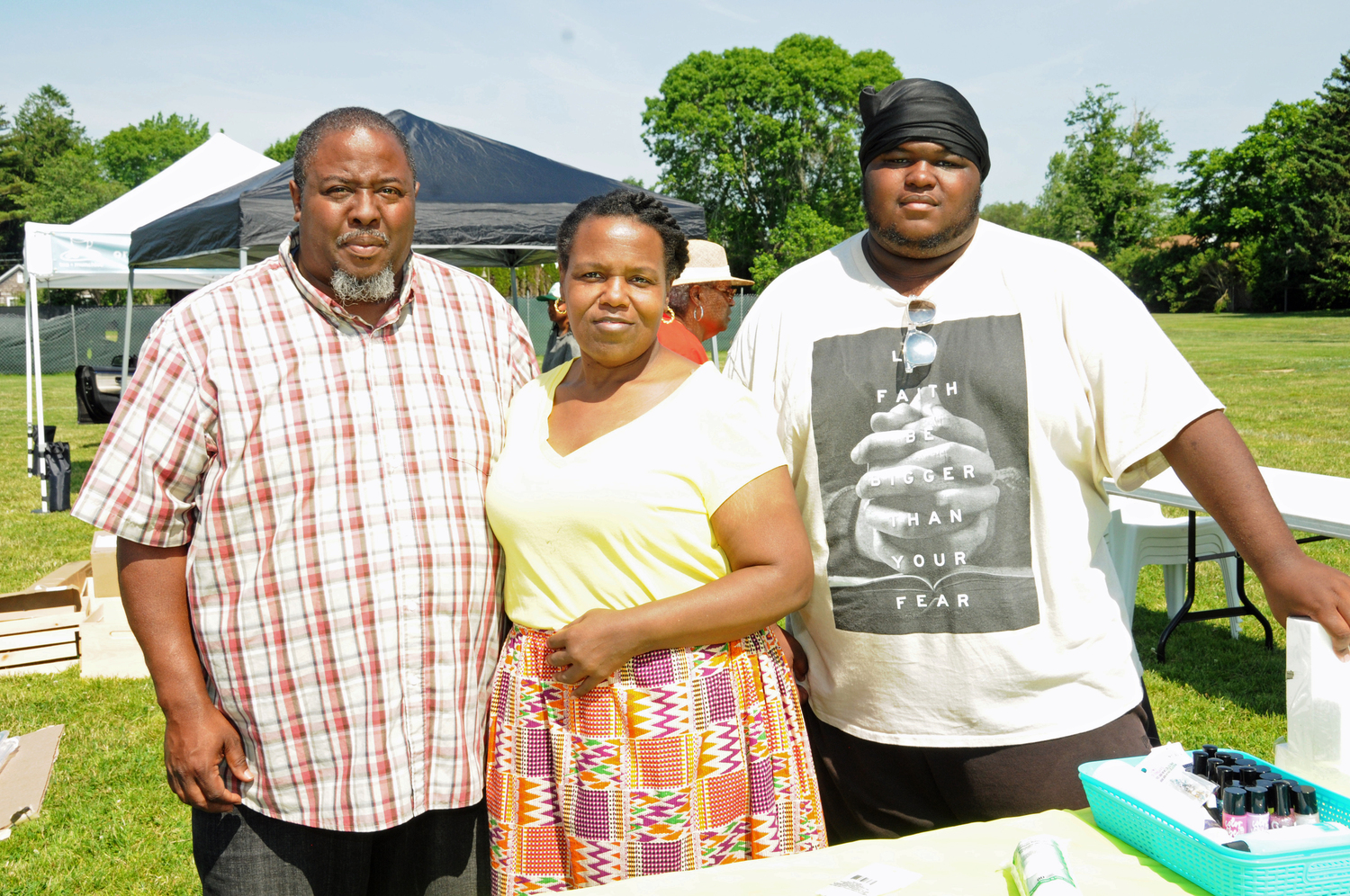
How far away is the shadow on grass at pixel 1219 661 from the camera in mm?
4910

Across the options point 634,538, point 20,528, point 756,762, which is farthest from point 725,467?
point 20,528

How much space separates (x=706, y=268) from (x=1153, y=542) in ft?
9.81

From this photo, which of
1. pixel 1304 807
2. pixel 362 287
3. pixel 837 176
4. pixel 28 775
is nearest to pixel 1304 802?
pixel 1304 807

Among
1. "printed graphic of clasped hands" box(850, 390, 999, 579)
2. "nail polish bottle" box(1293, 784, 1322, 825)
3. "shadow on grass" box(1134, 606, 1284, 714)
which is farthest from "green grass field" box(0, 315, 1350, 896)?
"nail polish bottle" box(1293, 784, 1322, 825)

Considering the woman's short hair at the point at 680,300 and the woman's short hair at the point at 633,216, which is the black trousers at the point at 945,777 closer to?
the woman's short hair at the point at 633,216

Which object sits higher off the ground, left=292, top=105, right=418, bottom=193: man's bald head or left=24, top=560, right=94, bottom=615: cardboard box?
left=292, top=105, right=418, bottom=193: man's bald head

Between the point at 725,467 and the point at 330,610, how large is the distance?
2.52 ft

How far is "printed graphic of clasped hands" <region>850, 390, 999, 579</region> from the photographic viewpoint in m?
1.87

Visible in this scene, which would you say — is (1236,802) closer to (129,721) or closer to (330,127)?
(330,127)

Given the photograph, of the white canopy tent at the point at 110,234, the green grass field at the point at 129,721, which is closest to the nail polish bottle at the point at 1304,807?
the green grass field at the point at 129,721

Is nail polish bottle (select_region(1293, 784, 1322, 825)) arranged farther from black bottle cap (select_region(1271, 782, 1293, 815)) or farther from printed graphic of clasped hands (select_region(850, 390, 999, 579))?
printed graphic of clasped hands (select_region(850, 390, 999, 579))

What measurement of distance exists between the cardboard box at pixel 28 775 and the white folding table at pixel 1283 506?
176 inches

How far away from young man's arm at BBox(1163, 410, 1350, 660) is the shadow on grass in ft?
11.7

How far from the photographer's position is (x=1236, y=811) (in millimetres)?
1357
